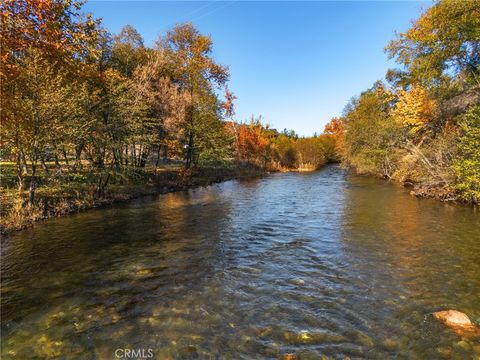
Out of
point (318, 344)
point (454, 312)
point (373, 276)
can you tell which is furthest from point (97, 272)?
point (454, 312)

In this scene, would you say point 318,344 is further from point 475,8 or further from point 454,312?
point 475,8

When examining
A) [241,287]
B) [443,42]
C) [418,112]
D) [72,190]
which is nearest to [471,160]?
[443,42]

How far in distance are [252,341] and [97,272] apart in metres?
5.53

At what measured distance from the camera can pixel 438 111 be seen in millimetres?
26953

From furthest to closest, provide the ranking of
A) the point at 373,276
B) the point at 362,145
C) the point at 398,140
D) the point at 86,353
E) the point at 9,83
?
the point at 362,145 < the point at 398,140 < the point at 9,83 < the point at 373,276 < the point at 86,353

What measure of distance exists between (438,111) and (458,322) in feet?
85.4

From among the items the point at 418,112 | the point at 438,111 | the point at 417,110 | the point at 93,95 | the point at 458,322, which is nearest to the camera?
the point at 458,322

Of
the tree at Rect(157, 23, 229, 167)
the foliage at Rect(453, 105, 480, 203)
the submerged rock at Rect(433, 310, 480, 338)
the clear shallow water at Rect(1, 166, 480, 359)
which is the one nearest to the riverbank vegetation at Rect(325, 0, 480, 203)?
the foliage at Rect(453, 105, 480, 203)

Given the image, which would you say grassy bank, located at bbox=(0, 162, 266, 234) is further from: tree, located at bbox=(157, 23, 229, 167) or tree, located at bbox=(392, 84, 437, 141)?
tree, located at bbox=(392, 84, 437, 141)

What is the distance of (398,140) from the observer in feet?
100

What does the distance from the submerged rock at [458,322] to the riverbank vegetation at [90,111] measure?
624 inches

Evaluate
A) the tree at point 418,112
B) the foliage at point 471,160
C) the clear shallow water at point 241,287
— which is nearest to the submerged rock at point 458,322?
the clear shallow water at point 241,287

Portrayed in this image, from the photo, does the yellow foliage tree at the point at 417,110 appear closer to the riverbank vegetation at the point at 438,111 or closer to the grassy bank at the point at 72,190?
the riverbank vegetation at the point at 438,111

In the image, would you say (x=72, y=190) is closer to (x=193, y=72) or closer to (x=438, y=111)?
(x=193, y=72)
